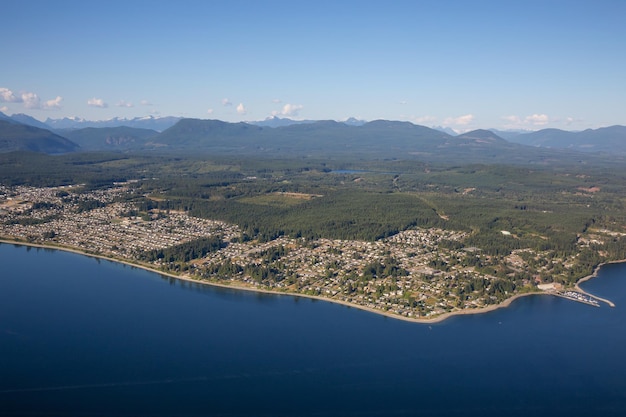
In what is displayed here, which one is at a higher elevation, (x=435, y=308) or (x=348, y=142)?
(x=348, y=142)

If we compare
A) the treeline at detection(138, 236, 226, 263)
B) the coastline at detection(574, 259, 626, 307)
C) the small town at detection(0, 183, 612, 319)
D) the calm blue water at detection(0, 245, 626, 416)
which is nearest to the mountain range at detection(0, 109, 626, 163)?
the small town at detection(0, 183, 612, 319)

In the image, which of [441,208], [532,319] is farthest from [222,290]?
[441,208]

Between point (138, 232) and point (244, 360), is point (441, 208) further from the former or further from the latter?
point (244, 360)

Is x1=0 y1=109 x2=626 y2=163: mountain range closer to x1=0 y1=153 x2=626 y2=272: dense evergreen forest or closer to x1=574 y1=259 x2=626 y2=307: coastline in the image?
x1=0 y1=153 x2=626 y2=272: dense evergreen forest

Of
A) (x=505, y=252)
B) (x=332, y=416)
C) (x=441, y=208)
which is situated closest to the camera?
(x=332, y=416)

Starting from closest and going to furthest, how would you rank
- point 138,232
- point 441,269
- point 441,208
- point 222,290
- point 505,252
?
point 222,290, point 441,269, point 505,252, point 138,232, point 441,208

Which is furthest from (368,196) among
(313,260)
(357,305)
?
(357,305)
